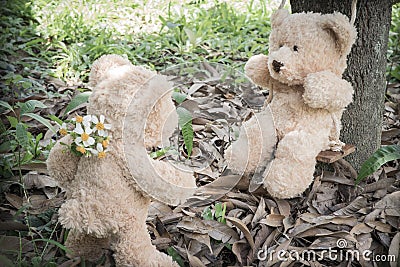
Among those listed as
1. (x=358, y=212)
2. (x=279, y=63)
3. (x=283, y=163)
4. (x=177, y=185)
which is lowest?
(x=358, y=212)

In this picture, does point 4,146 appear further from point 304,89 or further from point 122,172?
point 304,89

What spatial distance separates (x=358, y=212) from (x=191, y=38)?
80.4 inches

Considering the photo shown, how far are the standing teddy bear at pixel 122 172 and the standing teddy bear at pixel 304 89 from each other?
51 cm

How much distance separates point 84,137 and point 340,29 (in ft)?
3.35

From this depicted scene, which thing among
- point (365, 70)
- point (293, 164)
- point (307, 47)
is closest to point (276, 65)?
point (307, 47)

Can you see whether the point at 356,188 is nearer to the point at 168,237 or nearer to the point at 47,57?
the point at 168,237

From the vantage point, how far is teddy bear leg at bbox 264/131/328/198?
197 cm

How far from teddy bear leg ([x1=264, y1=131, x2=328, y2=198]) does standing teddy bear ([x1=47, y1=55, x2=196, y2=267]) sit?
1.52 feet

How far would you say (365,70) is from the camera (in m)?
2.19

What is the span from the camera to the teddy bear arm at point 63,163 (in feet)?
5.50

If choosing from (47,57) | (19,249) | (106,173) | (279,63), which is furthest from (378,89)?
(47,57)

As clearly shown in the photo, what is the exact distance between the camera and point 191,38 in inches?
145

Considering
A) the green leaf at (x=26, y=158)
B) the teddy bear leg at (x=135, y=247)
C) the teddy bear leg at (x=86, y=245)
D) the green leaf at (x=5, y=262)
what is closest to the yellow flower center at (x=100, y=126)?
the teddy bear leg at (x=135, y=247)

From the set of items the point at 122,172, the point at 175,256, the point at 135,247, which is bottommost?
the point at 175,256
